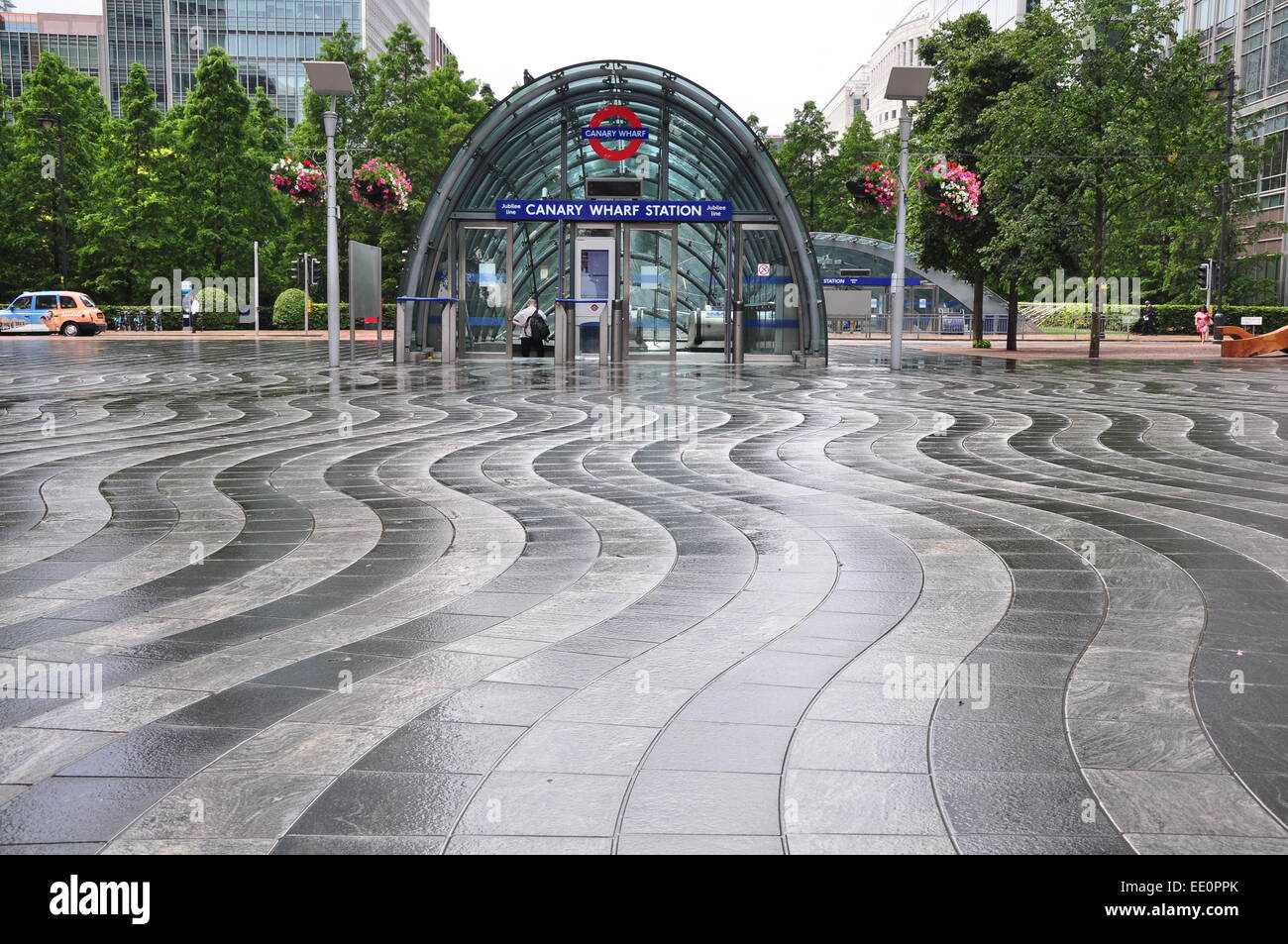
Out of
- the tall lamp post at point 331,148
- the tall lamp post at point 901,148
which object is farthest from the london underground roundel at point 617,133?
the tall lamp post at point 331,148

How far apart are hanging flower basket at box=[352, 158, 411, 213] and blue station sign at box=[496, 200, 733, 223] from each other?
14.8 feet

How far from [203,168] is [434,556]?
50983 millimetres

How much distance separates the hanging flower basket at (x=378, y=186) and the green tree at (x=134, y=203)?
23.9m

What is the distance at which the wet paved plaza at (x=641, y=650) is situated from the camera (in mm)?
3295

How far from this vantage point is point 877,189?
1171 inches

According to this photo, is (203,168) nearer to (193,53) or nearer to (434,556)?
(434,556)

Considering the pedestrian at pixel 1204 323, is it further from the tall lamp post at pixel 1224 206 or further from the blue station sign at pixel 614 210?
the blue station sign at pixel 614 210

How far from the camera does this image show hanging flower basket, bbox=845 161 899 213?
96.0 feet

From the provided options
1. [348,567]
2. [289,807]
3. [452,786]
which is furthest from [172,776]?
[348,567]

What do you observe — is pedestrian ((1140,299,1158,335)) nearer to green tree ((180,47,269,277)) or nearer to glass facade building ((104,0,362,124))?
green tree ((180,47,269,277))

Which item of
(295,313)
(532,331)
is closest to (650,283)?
(532,331)
